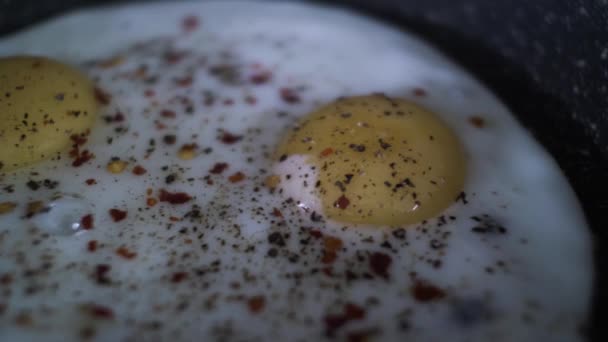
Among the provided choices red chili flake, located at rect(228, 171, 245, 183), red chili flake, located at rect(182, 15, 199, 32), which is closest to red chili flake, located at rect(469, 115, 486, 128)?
red chili flake, located at rect(228, 171, 245, 183)

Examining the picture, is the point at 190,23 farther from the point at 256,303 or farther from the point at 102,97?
→ the point at 256,303

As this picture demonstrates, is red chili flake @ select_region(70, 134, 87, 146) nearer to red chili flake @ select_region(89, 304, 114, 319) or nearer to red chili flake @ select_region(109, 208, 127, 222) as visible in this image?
red chili flake @ select_region(109, 208, 127, 222)

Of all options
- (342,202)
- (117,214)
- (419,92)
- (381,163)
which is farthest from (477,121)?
(117,214)

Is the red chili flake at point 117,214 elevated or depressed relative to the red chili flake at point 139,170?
depressed

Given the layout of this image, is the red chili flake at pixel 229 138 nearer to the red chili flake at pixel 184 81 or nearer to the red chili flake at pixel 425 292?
the red chili flake at pixel 184 81

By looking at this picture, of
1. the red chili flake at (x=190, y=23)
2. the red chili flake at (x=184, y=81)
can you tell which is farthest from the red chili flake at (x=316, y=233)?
the red chili flake at (x=190, y=23)

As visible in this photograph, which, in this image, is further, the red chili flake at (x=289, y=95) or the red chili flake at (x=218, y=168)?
the red chili flake at (x=289, y=95)
